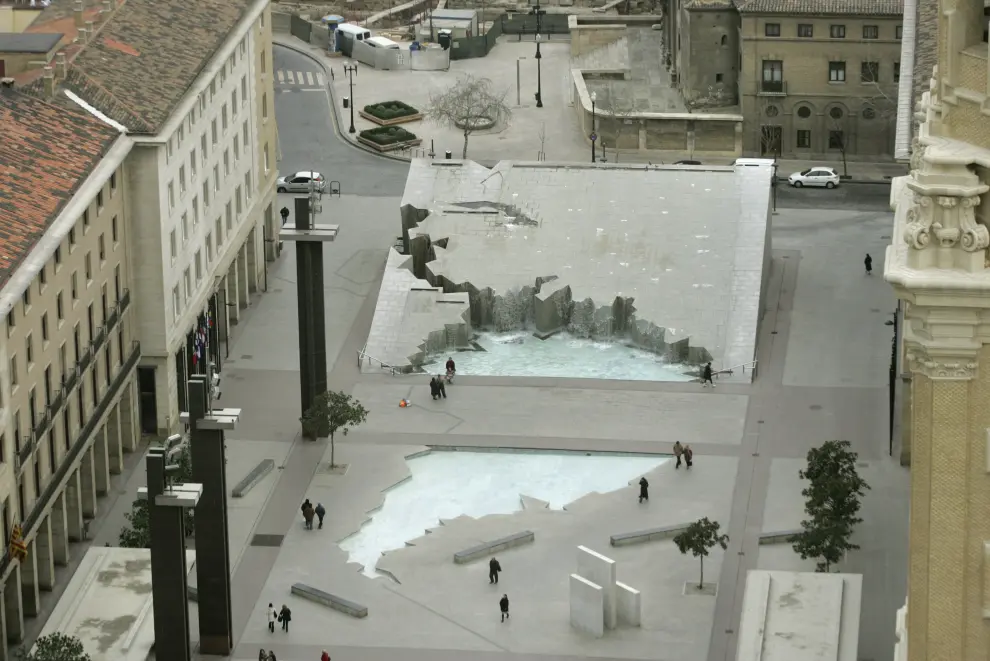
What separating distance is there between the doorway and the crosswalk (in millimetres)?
72730

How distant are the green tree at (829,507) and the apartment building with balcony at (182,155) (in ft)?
99.7

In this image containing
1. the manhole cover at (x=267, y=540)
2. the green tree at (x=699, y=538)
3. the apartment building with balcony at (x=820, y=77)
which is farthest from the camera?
the apartment building with balcony at (x=820, y=77)

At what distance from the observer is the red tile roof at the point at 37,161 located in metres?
90.4

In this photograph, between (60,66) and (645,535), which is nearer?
(645,535)

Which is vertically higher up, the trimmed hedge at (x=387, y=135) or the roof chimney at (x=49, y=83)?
the roof chimney at (x=49, y=83)

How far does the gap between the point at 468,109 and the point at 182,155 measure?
5191 cm

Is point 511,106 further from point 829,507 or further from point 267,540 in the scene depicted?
point 829,507

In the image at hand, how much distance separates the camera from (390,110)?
554ft

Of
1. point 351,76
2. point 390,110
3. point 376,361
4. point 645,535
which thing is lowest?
point 645,535

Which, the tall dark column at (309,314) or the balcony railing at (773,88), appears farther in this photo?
the balcony railing at (773,88)

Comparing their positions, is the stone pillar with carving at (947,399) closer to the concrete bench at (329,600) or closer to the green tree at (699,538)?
the green tree at (699,538)

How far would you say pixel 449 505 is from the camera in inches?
4082

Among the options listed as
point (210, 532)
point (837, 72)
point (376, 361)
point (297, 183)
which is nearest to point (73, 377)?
point (210, 532)

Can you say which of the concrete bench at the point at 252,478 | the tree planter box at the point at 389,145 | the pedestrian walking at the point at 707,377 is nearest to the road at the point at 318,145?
the tree planter box at the point at 389,145
